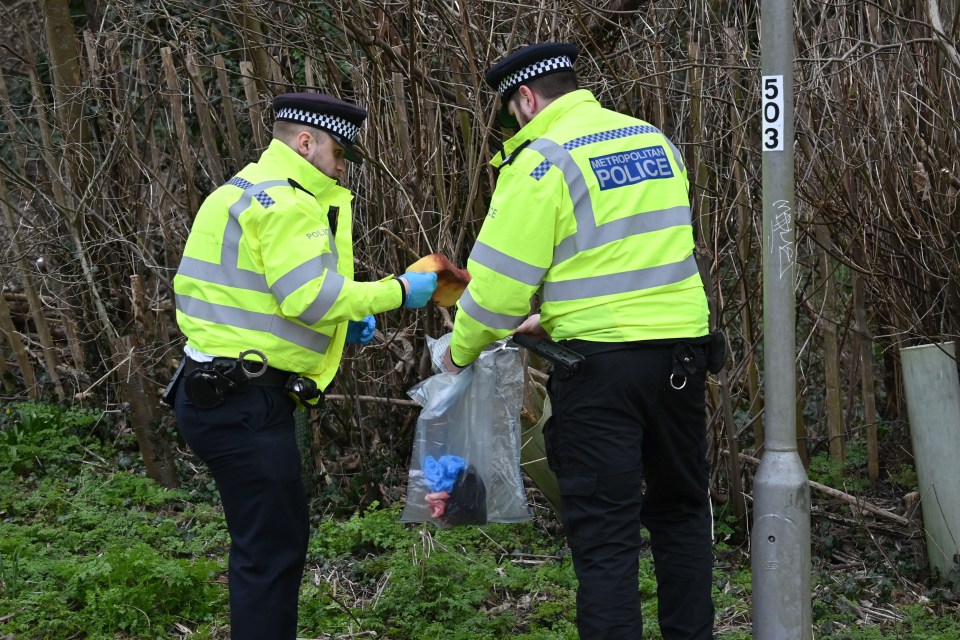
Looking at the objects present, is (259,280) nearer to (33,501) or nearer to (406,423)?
(406,423)

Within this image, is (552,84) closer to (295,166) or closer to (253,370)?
(295,166)

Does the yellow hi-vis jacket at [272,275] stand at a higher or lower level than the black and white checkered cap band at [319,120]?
lower

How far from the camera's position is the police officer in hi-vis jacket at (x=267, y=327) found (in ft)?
11.2

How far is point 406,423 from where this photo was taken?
19.5 ft

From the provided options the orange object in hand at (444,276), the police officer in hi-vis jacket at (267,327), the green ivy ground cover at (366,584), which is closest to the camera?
the police officer in hi-vis jacket at (267,327)

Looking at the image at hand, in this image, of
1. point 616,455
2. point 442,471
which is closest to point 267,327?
point 442,471

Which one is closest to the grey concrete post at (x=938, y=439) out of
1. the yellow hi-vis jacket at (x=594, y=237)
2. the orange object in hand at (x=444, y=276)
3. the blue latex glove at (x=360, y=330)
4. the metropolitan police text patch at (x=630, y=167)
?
the yellow hi-vis jacket at (x=594, y=237)

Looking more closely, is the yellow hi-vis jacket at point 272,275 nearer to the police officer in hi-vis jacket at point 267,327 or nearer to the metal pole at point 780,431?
the police officer in hi-vis jacket at point 267,327

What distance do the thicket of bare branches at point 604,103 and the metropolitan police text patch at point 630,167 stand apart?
130 centimetres

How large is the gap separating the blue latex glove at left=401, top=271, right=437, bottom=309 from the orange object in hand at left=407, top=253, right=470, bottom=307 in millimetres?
89

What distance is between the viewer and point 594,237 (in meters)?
3.29

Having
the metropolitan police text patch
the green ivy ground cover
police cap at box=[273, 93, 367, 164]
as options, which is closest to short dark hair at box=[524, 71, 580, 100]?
the metropolitan police text patch

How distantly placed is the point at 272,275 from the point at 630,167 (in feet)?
3.95

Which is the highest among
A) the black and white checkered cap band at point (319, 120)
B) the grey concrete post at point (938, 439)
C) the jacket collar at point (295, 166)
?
the black and white checkered cap band at point (319, 120)
